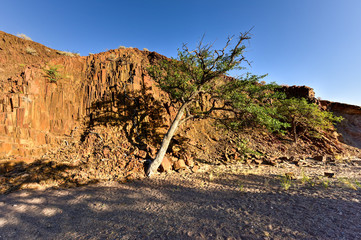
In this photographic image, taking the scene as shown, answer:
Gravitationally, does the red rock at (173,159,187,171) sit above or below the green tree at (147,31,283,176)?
below

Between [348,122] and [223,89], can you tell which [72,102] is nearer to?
[223,89]

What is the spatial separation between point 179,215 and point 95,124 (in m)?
8.85

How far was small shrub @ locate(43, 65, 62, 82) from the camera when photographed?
9.86 meters

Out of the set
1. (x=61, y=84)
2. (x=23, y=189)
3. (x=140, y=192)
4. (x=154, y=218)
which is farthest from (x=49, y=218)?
(x=61, y=84)

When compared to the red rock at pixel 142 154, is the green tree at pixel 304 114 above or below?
above

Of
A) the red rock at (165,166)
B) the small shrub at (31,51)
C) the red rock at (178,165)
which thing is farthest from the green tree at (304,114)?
the small shrub at (31,51)

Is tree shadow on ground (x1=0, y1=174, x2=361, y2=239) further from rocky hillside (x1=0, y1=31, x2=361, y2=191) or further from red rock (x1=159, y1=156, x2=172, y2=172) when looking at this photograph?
red rock (x1=159, y1=156, x2=172, y2=172)

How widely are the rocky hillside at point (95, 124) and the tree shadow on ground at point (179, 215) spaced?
2.14 m

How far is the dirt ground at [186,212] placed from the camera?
2.52m

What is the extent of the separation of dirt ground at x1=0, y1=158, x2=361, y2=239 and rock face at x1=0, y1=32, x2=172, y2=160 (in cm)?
432

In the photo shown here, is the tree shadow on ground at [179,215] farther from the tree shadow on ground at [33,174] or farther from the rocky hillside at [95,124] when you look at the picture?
the rocky hillside at [95,124]

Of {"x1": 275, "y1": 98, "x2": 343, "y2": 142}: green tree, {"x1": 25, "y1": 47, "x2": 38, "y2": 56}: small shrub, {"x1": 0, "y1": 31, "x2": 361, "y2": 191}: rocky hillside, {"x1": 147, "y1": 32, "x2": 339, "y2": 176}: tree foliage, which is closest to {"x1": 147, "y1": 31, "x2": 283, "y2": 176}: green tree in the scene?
{"x1": 147, "y1": 32, "x2": 339, "y2": 176}: tree foliage

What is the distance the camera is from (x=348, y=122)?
726 inches

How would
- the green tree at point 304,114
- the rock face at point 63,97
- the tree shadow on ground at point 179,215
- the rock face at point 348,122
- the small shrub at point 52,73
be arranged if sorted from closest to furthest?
the tree shadow on ground at point 179,215 → the rock face at point 63,97 → the small shrub at point 52,73 → the green tree at point 304,114 → the rock face at point 348,122
